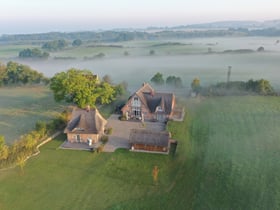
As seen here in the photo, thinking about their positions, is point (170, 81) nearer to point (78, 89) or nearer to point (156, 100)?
point (156, 100)

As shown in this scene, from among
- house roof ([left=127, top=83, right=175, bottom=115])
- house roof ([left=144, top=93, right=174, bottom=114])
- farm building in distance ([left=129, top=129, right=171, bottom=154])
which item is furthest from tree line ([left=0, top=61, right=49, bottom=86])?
farm building in distance ([left=129, top=129, right=171, bottom=154])

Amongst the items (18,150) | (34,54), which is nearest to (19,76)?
(18,150)

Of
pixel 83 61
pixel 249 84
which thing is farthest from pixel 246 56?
pixel 83 61

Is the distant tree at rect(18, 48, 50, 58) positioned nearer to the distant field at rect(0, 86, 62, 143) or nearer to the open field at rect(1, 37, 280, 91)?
the open field at rect(1, 37, 280, 91)

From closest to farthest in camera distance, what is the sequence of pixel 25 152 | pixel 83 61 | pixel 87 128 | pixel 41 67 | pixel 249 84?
1. pixel 25 152
2. pixel 87 128
3. pixel 249 84
4. pixel 41 67
5. pixel 83 61

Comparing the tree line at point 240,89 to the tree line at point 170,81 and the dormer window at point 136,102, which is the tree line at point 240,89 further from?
the dormer window at point 136,102

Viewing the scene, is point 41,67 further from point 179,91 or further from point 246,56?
point 246,56

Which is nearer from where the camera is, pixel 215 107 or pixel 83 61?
pixel 215 107
